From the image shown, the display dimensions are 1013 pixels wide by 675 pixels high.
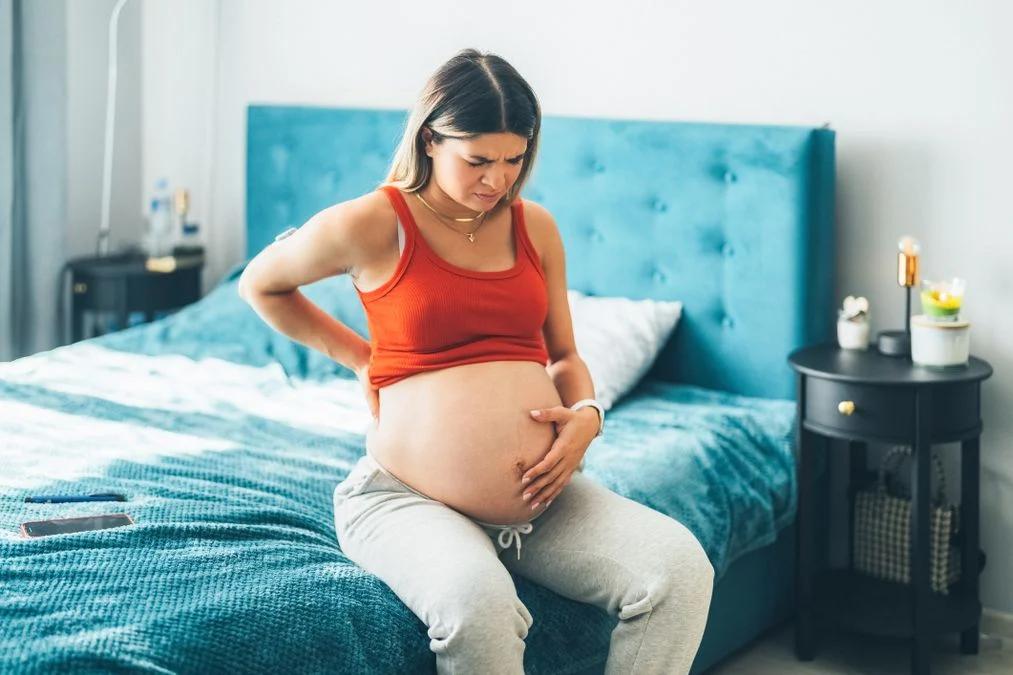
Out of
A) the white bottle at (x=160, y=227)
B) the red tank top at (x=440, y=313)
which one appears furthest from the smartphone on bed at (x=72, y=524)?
the white bottle at (x=160, y=227)

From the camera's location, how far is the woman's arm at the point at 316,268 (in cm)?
184

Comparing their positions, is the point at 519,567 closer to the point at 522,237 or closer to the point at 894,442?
the point at 522,237

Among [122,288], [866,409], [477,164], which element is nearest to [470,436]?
[477,164]

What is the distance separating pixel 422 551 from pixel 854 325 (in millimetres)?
1298

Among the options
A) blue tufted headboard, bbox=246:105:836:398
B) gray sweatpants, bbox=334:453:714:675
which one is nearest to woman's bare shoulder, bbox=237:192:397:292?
gray sweatpants, bbox=334:453:714:675

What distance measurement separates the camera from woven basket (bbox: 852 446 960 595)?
2.60m

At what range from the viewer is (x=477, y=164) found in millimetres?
1794

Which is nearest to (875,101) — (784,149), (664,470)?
(784,149)

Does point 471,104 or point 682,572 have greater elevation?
point 471,104

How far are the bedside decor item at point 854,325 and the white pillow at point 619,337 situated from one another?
398 mm

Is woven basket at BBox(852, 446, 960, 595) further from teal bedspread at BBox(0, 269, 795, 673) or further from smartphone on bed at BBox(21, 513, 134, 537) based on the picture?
smartphone on bed at BBox(21, 513, 134, 537)

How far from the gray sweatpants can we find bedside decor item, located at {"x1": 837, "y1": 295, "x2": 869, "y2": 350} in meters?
0.95

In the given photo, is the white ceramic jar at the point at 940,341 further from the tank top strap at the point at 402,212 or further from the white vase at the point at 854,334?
the tank top strap at the point at 402,212

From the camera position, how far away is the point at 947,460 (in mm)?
2707
